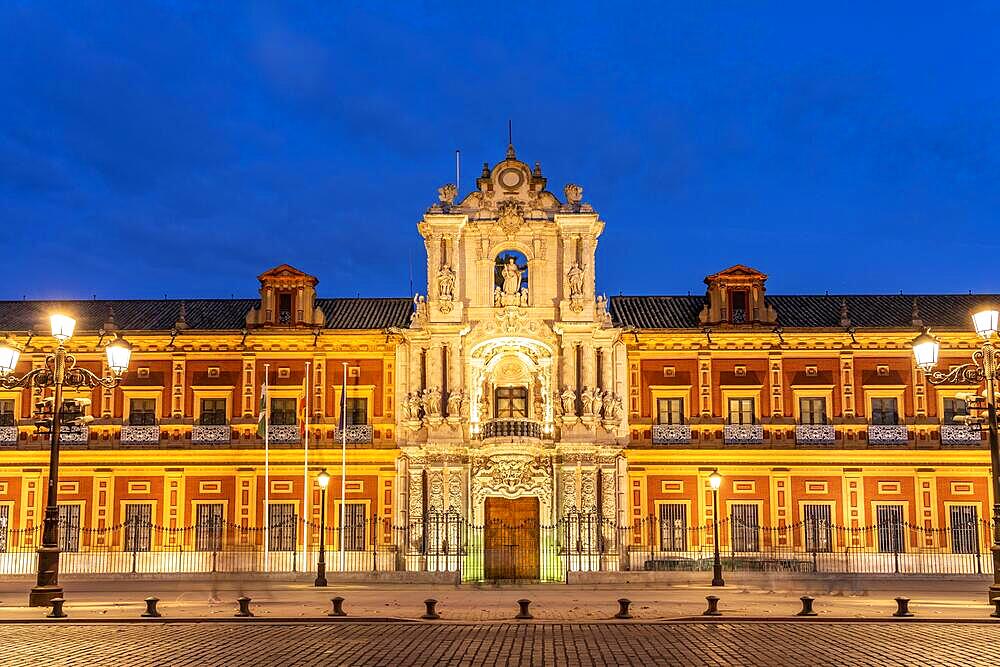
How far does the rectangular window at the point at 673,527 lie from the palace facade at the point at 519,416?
12 cm

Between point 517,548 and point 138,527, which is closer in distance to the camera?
point 517,548

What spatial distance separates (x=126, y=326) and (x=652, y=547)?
24.7 metres

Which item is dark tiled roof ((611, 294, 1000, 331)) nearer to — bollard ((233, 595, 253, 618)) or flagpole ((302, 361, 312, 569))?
flagpole ((302, 361, 312, 569))

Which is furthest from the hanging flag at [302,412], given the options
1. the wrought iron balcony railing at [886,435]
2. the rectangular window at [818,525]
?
the wrought iron balcony railing at [886,435]

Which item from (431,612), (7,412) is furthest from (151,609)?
(7,412)

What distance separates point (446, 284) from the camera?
41750mm

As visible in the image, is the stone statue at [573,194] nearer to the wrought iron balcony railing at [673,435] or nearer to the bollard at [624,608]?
the wrought iron balcony railing at [673,435]

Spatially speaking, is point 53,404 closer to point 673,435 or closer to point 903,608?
point 903,608

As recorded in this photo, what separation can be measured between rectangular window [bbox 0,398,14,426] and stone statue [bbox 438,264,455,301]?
19.2m

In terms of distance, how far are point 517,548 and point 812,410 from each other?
13.9 m

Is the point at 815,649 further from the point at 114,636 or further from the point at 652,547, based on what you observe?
the point at 652,547

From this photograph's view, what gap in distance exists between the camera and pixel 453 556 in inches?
1528

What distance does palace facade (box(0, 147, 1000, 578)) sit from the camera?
40938mm

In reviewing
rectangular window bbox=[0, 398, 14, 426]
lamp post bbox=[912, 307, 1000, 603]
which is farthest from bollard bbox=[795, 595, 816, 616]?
rectangular window bbox=[0, 398, 14, 426]
